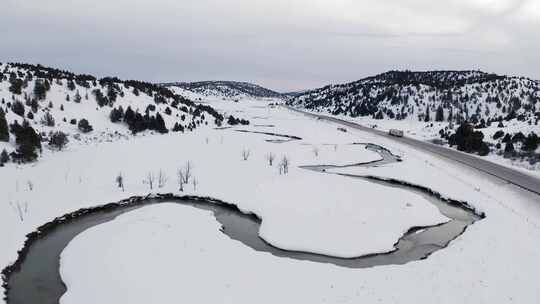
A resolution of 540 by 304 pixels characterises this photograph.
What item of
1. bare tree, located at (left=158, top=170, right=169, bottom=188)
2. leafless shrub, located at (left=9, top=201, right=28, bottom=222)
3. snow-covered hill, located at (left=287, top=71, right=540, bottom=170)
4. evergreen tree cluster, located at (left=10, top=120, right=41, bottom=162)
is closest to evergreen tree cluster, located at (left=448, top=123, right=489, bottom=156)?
snow-covered hill, located at (left=287, top=71, right=540, bottom=170)

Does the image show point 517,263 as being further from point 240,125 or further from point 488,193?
point 240,125

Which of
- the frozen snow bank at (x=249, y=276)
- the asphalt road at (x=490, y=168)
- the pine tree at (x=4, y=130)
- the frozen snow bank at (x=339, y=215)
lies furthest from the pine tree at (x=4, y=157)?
the asphalt road at (x=490, y=168)

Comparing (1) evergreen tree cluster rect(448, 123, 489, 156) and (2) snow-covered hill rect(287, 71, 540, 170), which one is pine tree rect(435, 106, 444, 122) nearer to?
(2) snow-covered hill rect(287, 71, 540, 170)

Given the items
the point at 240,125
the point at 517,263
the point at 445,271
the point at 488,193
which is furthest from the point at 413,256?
the point at 240,125

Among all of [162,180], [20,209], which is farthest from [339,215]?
[20,209]

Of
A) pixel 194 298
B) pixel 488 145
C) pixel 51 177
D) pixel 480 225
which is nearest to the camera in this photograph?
pixel 194 298
